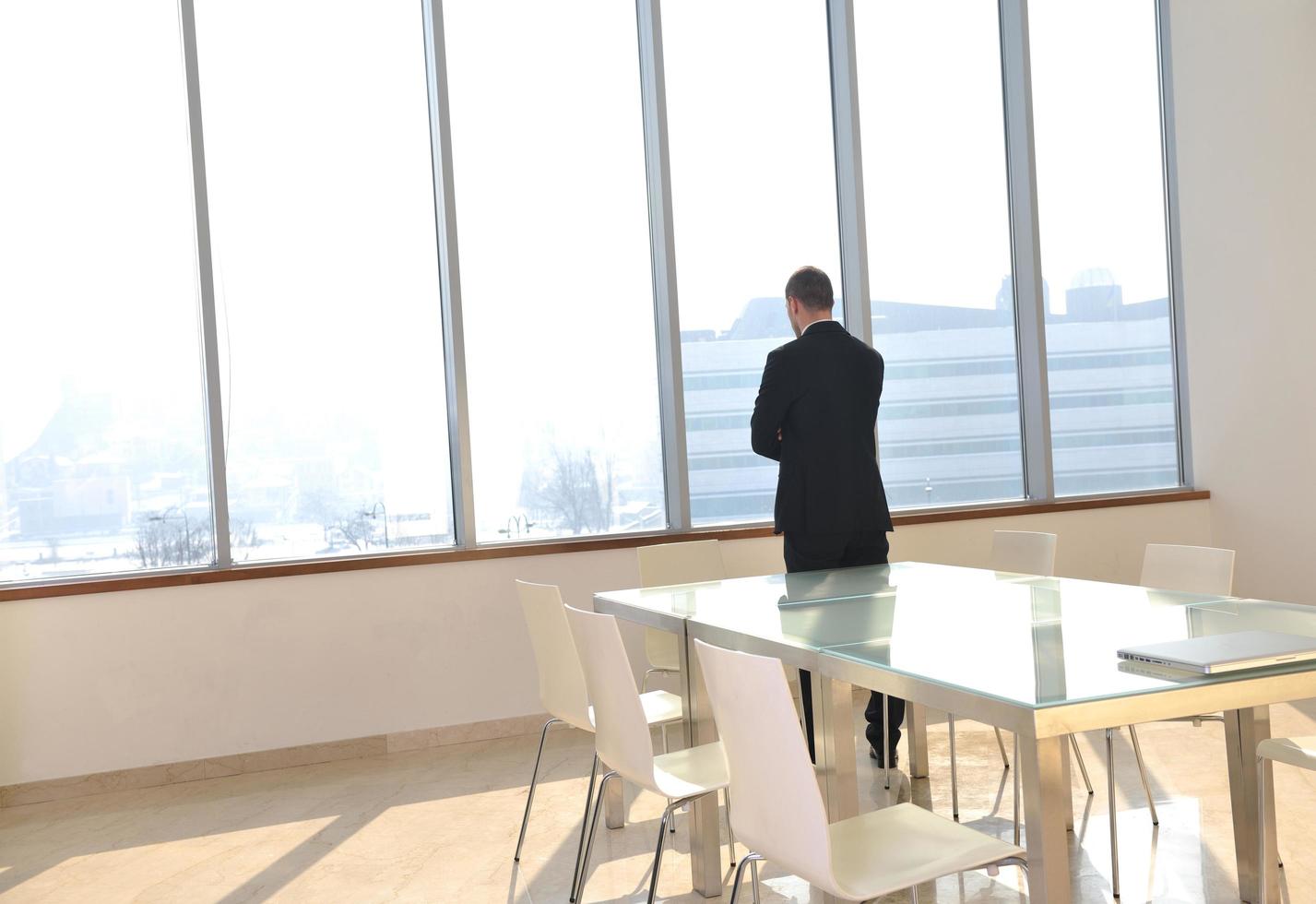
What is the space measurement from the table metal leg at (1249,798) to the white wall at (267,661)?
288 cm

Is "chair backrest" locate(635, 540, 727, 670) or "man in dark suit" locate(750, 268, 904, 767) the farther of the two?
"chair backrest" locate(635, 540, 727, 670)

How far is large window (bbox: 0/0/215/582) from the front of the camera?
15.7 ft

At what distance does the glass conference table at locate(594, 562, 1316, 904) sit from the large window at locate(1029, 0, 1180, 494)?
9.45ft

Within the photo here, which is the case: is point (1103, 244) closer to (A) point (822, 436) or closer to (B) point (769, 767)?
(A) point (822, 436)

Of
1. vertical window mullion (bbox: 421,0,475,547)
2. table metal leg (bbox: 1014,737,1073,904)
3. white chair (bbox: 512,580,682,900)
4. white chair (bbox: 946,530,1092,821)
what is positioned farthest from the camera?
vertical window mullion (bbox: 421,0,475,547)

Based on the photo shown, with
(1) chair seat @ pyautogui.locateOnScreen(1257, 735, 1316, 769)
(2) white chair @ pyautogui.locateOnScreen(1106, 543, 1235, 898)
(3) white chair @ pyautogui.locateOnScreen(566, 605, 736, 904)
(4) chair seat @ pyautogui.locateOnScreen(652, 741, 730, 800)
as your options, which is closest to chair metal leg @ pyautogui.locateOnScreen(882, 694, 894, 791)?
(2) white chair @ pyautogui.locateOnScreen(1106, 543, 1235, 898)

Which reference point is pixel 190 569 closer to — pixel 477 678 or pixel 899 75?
pixel 477 678

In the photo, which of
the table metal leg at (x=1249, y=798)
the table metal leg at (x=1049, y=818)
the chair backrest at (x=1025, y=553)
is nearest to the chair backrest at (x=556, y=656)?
the table metal leg at (x=1049, y=818)

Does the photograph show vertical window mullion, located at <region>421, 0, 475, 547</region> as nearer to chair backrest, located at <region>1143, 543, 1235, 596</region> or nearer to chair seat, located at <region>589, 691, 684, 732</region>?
chair seat, located at <region>589, 691, 684, 732</region>

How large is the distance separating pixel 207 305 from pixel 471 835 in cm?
260

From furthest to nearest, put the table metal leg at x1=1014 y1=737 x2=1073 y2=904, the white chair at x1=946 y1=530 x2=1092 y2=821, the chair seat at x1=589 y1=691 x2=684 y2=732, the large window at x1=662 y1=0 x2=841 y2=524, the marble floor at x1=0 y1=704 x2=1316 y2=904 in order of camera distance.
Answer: the large window at x1=662 y1=0 x2=841 y2=524
the white chair at x1=946 y1=530 x2=1092 y2=821
the chair seat at x1=589 y1=691 x2=684 y2=732
the marble floor at x1=0 y1=704 x2=1316 y2=904
the table metal leg at x1=1014 y1=737 x2=1073 y2=904

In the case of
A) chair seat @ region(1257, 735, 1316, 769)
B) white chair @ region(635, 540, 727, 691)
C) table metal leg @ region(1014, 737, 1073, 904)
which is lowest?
chair seat @ region(1257, 735, 1316, 769)

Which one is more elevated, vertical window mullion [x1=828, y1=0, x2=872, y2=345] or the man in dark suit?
vertical window mullion [x1=828, y1=0, x2=872, y2=345]

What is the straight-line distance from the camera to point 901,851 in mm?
2156
